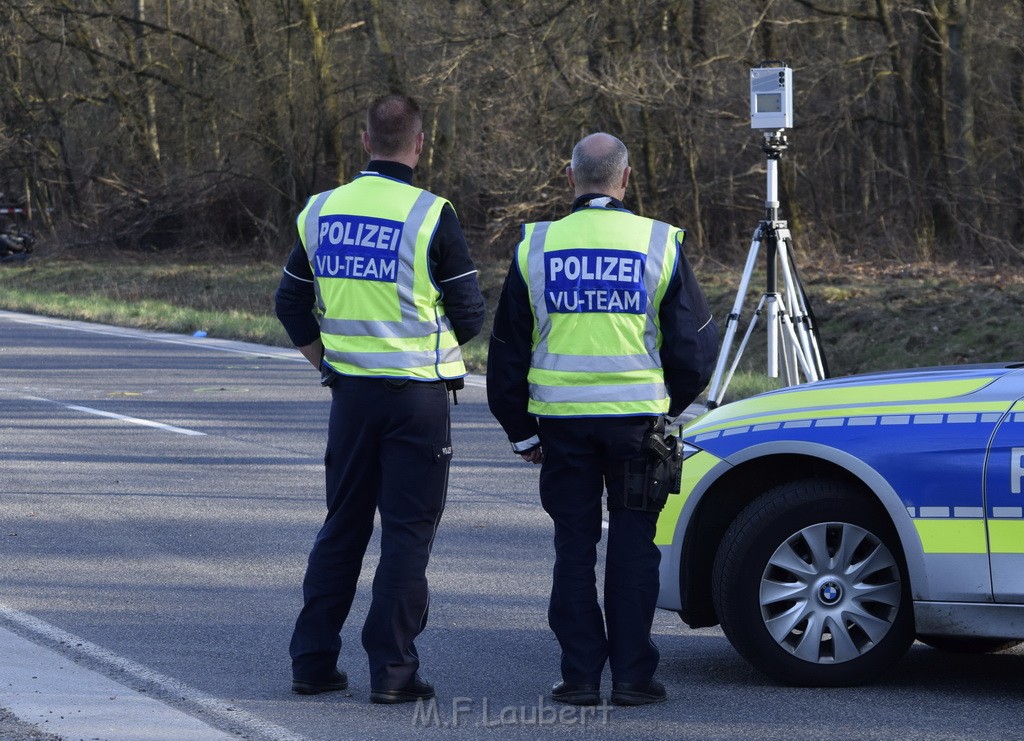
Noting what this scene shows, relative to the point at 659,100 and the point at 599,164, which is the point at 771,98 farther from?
the point at 659,100

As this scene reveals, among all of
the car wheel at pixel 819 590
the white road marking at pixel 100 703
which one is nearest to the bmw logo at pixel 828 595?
the car wheel at pixel 819 590

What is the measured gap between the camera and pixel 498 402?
4.43 metres

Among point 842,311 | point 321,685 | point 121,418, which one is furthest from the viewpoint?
point 842,311

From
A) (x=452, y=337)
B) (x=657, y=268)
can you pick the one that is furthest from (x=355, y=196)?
(x=657, y=268)

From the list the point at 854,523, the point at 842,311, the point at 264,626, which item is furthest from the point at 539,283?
the point at 842,311

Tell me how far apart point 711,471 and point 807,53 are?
821 inches

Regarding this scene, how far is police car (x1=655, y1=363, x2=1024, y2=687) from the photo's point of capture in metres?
4.32

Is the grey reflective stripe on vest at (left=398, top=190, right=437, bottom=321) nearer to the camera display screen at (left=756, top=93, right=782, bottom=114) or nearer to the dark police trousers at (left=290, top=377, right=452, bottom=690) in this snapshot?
the dark police trousers at (left=290, top=377, right=452, bottom=690)

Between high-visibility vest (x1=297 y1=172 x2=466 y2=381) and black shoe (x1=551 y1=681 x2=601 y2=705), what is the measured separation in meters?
1.01

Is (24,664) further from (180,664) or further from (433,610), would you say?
(433,610)

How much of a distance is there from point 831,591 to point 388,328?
5.18 feet

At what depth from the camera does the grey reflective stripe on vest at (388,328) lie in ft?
14.6

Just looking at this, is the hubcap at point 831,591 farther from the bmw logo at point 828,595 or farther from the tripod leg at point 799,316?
the tripod leg at point 799,316

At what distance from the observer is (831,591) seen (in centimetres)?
454
